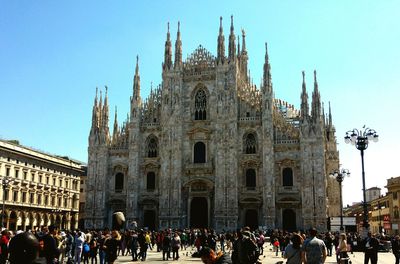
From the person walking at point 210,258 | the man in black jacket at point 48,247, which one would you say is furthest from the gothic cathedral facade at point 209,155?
the person walking at point 210,258

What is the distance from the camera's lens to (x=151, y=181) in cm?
5019

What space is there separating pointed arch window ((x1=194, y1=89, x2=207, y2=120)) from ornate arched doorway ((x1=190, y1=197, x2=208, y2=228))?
8.91m

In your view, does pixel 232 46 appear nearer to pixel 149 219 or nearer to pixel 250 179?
pixel 250 179

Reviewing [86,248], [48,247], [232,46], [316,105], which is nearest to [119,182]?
[232,46]

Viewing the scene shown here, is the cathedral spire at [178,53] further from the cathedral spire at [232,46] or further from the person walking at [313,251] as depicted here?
the person walking at [313,251]

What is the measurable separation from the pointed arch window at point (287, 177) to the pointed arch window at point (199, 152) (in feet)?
28.0

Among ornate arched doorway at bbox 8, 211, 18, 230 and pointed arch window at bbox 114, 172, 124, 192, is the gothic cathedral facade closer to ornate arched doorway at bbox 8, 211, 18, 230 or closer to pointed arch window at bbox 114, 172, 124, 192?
pointed arch window at bbox 114, 172, 124, 192

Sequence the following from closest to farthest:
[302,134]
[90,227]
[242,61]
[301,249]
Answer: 1. [301,249]
2. [302,134]
3. [90,227]
4. [242,61]

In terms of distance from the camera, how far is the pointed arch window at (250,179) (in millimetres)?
46469

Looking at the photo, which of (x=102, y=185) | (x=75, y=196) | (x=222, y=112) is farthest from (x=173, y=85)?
(x=75, y=196)

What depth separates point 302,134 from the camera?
148 feet

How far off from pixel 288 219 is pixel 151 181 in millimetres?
15354

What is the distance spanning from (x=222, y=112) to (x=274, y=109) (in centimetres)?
546

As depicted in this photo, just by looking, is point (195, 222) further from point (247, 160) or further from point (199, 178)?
point (247, 160)
